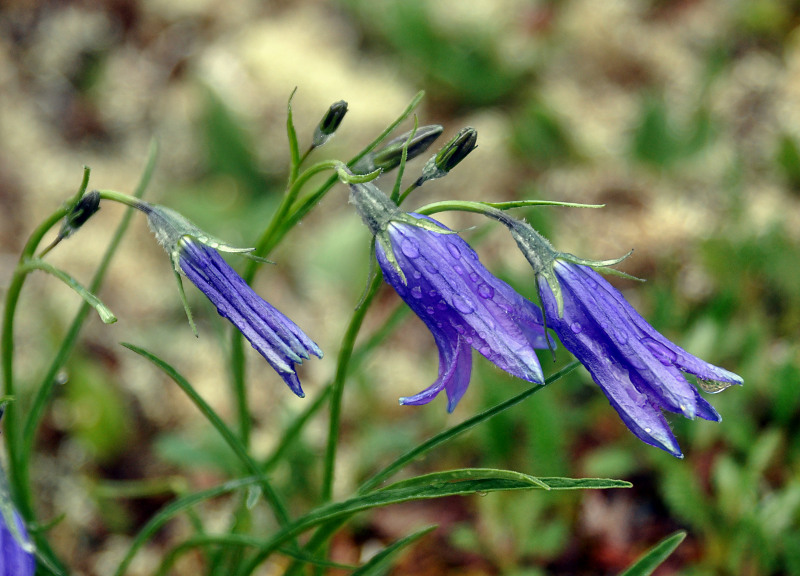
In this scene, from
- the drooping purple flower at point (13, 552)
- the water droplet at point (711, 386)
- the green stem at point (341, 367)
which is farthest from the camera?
the green stem at point (341, 367)

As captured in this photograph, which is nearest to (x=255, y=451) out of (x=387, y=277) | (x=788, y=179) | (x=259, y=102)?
(x=387, y=277)

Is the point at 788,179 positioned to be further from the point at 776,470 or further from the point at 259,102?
the point at 259,102

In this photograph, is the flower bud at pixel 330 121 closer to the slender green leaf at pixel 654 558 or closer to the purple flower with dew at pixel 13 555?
the purple flower with dew at pixel 13 555

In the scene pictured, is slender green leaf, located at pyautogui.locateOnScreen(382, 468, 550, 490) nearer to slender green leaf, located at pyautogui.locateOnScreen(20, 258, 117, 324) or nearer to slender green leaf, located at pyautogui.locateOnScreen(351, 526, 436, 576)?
slender green leaf, located at pyautogui.locateOnScreen(351, 526, 436, 576)

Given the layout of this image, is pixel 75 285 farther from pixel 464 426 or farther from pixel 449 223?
pixel 449 223

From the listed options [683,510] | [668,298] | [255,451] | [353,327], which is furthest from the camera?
[255,451]

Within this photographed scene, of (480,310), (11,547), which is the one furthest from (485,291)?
(11,547)

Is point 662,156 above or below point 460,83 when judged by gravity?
below

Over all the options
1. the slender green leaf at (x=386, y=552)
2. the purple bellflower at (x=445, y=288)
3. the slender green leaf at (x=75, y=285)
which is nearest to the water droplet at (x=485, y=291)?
the purple bellflower at (x=445, y=288)
